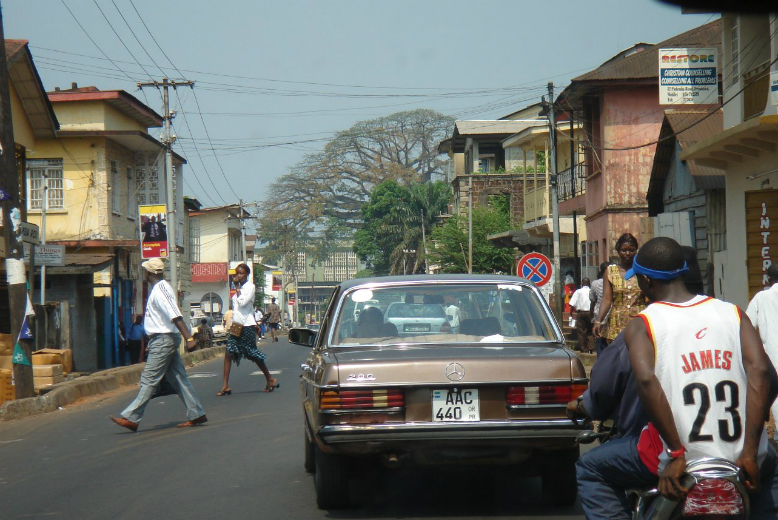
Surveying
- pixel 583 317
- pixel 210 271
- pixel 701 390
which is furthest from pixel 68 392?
pixel 210 271

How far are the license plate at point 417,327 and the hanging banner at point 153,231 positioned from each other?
73.7 ft

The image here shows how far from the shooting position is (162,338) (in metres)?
10.6

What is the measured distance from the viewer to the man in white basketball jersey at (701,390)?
3613mm

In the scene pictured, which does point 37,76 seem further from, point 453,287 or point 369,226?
point 369,226

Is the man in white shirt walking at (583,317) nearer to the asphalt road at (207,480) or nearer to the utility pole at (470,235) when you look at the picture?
the asphalt road at (207,480)

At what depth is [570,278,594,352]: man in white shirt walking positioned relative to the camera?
20.7 m

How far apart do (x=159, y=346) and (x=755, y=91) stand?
35.8ft

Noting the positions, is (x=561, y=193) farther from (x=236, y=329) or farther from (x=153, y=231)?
(x=236, y=329)

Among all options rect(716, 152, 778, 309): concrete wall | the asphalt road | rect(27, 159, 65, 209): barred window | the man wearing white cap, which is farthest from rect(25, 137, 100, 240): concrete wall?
the man wearing white cap

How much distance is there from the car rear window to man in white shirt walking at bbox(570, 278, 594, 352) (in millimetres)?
13727

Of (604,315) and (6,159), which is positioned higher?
(6,159)

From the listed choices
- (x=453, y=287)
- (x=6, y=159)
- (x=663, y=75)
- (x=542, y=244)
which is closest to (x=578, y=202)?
(x=542, y=244)

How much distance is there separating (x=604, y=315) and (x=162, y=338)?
183 inches

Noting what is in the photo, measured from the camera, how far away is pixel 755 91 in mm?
16406
